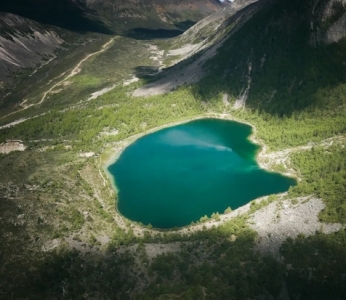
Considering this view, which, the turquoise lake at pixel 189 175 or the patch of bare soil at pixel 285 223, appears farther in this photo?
the turquoise lake at pixel 189 175

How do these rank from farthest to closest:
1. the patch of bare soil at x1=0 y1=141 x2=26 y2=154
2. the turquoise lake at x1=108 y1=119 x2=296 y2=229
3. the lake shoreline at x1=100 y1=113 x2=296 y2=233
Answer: the patch of bare soil at x1=0 y1=141 x2=26 y2=154 → the lake shoreline at x1=100 y1=113 x2=296 y2=233 → the turquoise lake at x1=108 y1=119 x2=296 y2=229

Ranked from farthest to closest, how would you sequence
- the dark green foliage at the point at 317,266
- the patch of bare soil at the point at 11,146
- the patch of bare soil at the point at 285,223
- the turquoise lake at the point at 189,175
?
the patch of bare soil at the point at 11,146
the turquoise lake at the point at 189,175
the patch of bare soil at the point at 285,223
the dark green foliage at the point at 317,266

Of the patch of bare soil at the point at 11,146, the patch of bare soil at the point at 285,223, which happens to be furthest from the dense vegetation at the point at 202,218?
the patch of bare soil at the point at 11,146

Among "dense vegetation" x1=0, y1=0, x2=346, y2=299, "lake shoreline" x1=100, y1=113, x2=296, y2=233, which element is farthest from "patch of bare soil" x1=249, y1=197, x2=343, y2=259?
"lake shoreline" x1=100, y1=113, x2=296, y2=233

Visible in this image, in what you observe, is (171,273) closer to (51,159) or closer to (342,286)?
(342,286)

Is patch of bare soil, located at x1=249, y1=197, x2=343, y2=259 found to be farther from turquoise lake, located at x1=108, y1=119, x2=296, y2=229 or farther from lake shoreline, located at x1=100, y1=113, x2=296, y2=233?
turquoise lake, located at x1=108, y1=119, x2=296, y2=229

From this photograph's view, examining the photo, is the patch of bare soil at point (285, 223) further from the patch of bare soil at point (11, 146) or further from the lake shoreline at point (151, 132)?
the patch of bare soil at point (11, 146)

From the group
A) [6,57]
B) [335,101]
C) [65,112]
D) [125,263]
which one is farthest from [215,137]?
[6,57]

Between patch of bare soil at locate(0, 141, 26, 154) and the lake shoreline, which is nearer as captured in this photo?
the lake shoreline

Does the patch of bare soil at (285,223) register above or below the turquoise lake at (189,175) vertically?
above
